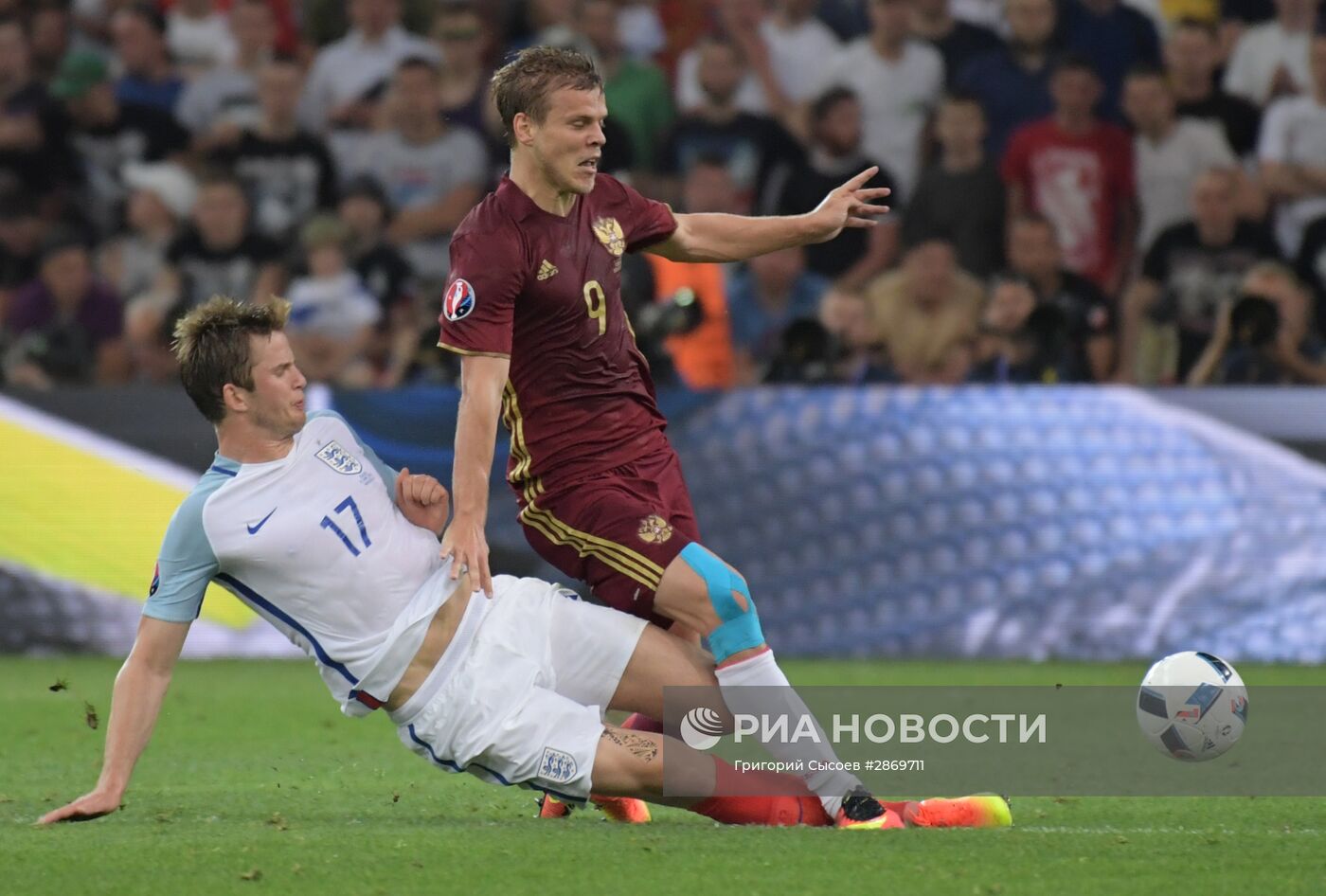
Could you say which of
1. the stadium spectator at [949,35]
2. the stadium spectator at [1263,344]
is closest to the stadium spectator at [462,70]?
the stadium spectator at [949,35]

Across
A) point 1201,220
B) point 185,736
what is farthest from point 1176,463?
point 185,736

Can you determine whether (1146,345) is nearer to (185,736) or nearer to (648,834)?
(185,736)

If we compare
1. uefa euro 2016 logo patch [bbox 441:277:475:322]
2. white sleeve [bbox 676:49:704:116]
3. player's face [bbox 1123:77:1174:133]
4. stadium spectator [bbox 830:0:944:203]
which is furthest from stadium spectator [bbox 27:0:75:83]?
uefa euro 2016 logo patch [bbox 441:277:475:322]

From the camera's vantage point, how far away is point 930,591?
10680 mm

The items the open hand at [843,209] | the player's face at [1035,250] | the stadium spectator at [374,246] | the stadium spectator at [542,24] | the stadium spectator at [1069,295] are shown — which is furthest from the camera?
the stadium spectator at [542,24]

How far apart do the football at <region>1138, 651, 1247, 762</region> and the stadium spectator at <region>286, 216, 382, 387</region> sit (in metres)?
6.59

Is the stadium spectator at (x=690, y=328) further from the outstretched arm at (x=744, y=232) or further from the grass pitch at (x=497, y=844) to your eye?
the outstretched arm at (x=744, y=232)

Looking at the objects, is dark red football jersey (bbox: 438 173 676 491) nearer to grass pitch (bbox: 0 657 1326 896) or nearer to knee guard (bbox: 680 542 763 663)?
knee guard (bbox: 680 542 763 663)

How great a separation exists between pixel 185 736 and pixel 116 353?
16.1 ft

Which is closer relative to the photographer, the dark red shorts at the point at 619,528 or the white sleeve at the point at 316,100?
the dark red shorts at the point at 619,528

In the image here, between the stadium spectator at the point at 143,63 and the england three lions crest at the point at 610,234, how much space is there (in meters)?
8.50

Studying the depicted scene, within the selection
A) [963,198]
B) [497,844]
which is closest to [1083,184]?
[963,198]

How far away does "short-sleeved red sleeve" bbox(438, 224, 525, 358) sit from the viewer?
5.41 metres

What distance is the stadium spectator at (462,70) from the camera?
13.0m
